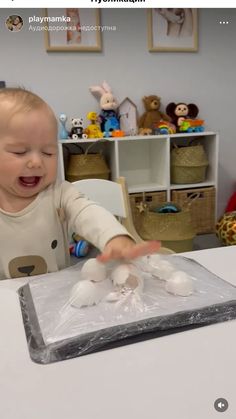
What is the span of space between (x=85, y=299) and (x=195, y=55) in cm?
228

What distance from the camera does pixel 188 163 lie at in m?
2.22

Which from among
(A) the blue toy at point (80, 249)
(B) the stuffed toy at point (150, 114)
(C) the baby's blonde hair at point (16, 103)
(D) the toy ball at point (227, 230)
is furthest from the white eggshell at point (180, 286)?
(B) the stuffed toy at point (150, 114)

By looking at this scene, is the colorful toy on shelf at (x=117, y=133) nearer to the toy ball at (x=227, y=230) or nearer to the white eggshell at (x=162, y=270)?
the toy ball at (x=227, y=230)

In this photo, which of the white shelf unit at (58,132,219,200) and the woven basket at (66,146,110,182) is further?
the white shelf unit at (58,132,219,200)

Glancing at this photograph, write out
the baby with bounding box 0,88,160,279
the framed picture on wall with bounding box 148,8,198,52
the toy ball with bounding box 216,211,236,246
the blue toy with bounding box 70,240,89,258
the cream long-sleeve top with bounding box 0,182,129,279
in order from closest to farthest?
the baby with bounding box 0,88,160,279
the cream long-sleeve top with bounding box 0,182,129,279
the blue toy with bounding box 70,240,89,258
the toy ball with bounding box 216,211,236,246
the framed picture on wall with bounding box 148,8,198,52

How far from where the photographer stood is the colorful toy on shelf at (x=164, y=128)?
7.22 ft

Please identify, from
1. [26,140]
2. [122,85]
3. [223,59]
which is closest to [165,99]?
[122,85]

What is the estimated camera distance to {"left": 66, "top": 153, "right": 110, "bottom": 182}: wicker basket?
6.82ft

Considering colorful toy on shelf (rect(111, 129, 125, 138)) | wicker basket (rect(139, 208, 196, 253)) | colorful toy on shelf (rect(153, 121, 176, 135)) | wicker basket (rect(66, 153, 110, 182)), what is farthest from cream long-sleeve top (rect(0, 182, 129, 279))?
colorful toy on shelf (rect(153, 121, 176, 135))

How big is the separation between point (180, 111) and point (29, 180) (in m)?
1.85

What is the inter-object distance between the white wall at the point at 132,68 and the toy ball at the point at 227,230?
669 millimetres

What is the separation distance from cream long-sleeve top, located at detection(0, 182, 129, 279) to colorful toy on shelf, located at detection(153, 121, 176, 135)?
1.59m

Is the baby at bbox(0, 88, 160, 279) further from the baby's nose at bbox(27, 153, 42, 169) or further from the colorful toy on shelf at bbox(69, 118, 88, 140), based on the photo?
the colorful toy on shelf at bbox(69, 118, 88, 140)

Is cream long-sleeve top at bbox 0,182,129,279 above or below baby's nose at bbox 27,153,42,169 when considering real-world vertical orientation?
below
